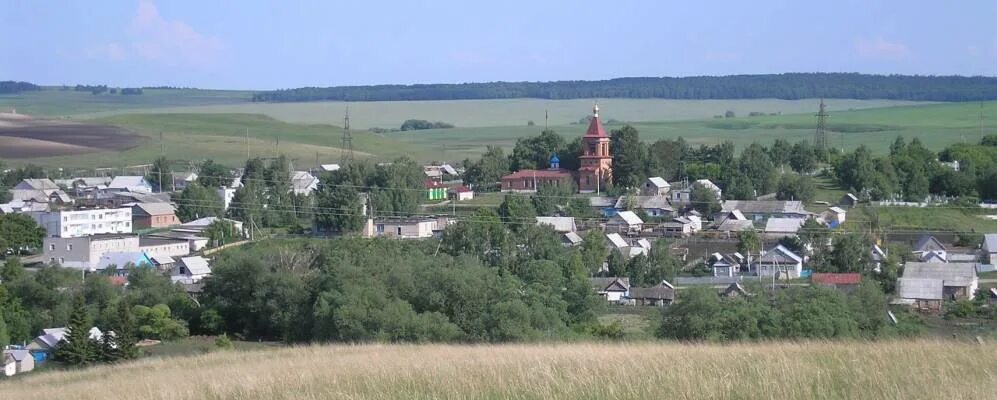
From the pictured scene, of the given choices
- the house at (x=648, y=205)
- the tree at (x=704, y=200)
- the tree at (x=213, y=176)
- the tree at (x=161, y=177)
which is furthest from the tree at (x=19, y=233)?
the tree at (x=704, y=200)

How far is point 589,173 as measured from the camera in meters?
41.0

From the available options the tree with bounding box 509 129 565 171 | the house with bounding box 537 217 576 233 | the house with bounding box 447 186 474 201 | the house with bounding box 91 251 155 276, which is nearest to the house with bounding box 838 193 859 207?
the house with bounding box 537 217 576 233

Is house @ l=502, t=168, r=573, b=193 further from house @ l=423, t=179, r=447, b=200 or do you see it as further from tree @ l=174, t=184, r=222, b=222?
tree @ l=174, t=184, r=222, b=222

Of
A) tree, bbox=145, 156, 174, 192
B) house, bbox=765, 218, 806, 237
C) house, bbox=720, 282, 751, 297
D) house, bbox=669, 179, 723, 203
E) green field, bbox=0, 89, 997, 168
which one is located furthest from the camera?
green field, bbox=0, 89, 997, 168

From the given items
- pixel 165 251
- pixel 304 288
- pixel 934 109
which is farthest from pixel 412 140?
pixel 304 288

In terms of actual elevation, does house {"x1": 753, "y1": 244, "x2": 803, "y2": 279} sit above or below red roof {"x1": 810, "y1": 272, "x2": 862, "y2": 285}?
below

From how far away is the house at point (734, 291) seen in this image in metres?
22.3

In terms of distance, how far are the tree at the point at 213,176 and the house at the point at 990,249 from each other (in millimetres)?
21858

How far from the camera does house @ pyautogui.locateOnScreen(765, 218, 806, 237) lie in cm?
3118

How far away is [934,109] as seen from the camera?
361ft

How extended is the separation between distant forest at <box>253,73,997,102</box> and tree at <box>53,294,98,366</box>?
123 m

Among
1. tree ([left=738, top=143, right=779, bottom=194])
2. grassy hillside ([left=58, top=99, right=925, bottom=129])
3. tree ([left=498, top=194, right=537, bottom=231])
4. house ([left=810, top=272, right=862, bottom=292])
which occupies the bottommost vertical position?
grassy hillside ([left=58, top=99, right=925, bottom=129])

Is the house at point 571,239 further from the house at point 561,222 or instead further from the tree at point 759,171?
the tree at point 759,171

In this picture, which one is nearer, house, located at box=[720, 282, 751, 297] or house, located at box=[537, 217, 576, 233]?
house, located at box=[720, 282, 751, 297]
